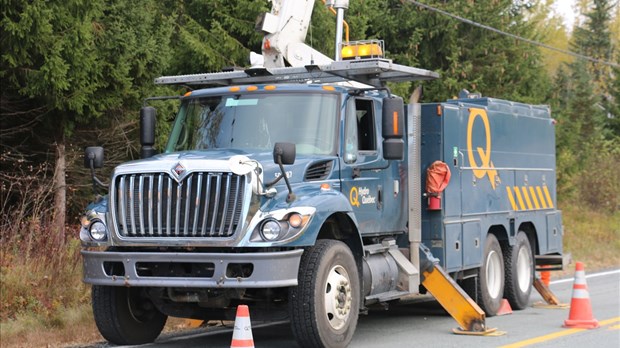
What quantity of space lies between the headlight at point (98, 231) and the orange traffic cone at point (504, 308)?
235 inches

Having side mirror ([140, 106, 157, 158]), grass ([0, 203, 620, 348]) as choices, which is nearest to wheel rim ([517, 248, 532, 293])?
grass ([0, 203, 620, 348])

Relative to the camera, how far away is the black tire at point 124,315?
993cm

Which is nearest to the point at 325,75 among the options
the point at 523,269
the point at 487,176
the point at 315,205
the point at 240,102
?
the point at 240,102

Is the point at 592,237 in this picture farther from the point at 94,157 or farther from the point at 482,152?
the point at 94,157

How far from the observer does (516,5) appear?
2688cm

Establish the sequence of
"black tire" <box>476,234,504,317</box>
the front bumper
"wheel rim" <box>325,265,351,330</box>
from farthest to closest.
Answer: "black tire" <box>476,234,504,317</box> → "wheel rim" <box>325,265,351,330</box> → the front bumper

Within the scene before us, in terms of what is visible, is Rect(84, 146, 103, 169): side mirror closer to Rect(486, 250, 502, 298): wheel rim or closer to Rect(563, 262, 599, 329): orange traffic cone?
Rect(563, 262, 599, 329): orange traffic cone

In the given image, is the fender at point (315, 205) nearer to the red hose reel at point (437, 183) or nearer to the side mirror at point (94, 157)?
the side mirror at point (94, 157)

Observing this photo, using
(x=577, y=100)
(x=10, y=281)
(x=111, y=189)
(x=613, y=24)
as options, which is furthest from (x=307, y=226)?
(x=613, y=24)

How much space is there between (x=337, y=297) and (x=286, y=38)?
4917 mm

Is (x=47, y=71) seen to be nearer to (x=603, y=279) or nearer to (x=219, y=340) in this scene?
(x=219, y=340)

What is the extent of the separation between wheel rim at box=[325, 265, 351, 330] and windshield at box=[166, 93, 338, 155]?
4.32ft

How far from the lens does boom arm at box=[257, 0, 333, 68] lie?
1327cm

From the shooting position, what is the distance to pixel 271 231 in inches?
351
